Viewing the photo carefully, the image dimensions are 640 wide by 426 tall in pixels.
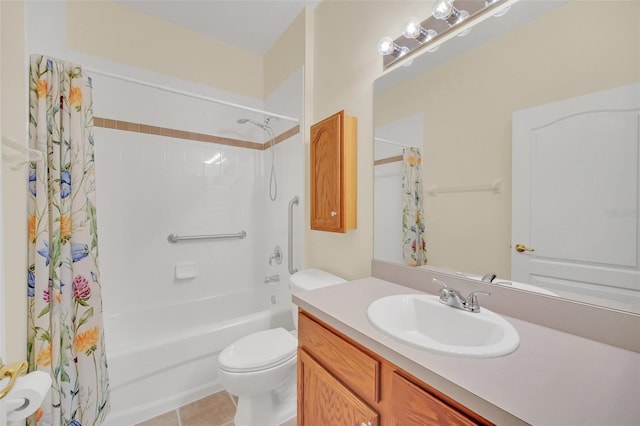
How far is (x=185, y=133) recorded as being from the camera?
→ 227 centimetres

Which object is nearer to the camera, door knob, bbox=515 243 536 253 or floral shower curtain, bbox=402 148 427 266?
door knob, bbox=515 243 536 253

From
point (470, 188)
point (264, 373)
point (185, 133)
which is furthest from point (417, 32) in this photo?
point (185, 133)

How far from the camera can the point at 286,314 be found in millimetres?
1833

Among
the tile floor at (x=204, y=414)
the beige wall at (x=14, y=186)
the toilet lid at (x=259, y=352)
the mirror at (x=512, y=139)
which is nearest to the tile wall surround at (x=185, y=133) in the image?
the beige wall at (x=14, y=186)

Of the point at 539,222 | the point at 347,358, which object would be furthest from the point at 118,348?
the point at 539,222

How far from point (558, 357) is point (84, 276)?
5.80 ft

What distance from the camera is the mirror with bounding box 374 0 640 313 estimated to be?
0.69 metres

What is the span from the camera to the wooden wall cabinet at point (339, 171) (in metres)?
1.49

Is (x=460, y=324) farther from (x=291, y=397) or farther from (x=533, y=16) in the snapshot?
(x=291, y=397)

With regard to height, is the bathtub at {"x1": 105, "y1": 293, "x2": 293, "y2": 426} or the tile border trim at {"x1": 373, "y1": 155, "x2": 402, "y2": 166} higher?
the tile border trim at {"x1": 373, "y1": 155, "x2": 402, "y2": 166}

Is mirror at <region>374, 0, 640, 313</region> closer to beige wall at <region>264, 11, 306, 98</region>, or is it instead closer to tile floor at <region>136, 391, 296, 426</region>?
beige wall at <region>264, 11, 306, 98</region>

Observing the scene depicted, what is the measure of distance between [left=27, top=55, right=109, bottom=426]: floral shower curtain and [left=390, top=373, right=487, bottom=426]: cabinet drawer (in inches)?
54.8

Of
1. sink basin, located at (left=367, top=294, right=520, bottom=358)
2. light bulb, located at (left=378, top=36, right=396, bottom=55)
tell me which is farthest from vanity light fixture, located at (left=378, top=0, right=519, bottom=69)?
sink basin, located at (left=367, top=294, right=520, bottom=358)

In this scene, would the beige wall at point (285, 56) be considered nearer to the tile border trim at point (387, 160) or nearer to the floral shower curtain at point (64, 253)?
the tile border trim at point (387, 160)
